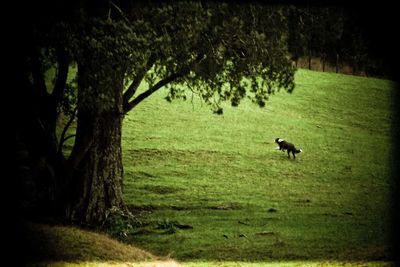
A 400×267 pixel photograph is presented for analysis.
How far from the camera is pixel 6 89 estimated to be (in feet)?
A: 41.7

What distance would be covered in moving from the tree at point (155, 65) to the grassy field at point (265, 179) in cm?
214

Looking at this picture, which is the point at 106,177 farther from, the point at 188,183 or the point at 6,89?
the point at 188,183

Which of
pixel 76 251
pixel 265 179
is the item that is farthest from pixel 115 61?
pixel 265 179

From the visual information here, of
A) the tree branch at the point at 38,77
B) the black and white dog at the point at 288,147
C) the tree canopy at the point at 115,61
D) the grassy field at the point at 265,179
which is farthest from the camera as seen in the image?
the black and white dog at the point at 288,147

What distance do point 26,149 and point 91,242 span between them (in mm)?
4657

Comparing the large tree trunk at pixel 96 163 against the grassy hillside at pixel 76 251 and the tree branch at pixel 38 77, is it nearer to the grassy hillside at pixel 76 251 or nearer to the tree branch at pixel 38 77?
the tree branch at pixel 38 77

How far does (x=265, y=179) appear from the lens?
22.9 m

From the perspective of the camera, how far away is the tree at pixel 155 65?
12.1 metres

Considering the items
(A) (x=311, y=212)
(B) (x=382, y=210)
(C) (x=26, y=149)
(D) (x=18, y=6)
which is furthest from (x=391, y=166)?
(D) (x=18, y=6)

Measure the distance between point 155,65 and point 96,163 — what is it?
329 cm

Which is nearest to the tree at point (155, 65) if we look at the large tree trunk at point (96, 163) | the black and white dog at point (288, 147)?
the large tree trunk at point (96, 163)

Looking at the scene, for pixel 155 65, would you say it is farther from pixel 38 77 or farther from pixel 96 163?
pixel 96 163

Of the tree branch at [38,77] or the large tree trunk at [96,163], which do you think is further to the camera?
the large tree trunk at [96,163]

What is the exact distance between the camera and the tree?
12117 mm
